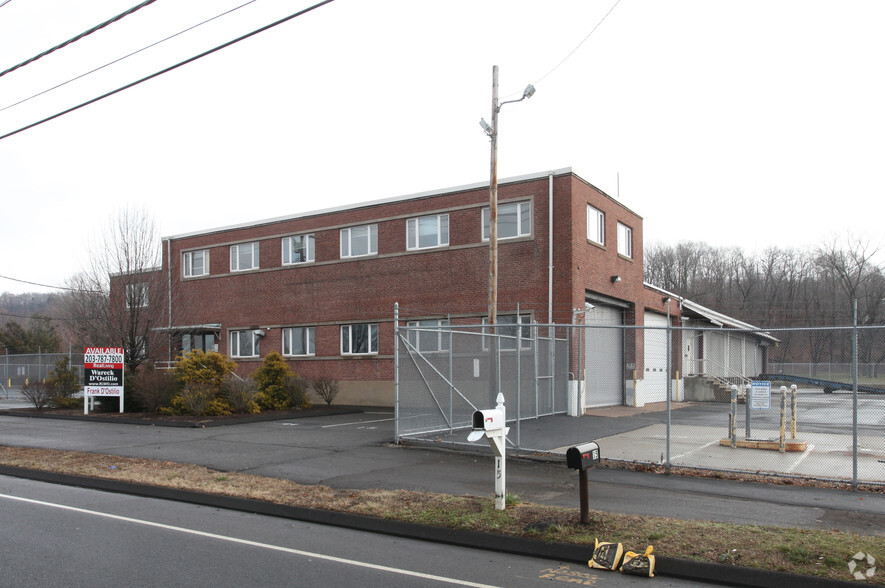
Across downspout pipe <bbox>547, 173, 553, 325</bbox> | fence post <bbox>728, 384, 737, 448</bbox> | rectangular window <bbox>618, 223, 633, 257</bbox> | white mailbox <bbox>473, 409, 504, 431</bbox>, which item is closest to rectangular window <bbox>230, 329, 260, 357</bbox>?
downspout pipe <bbox>547, 173, 553, 325</bbox>

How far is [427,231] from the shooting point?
26.3m

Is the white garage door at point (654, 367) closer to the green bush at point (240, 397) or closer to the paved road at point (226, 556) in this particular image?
the green bush at point (240, 397)

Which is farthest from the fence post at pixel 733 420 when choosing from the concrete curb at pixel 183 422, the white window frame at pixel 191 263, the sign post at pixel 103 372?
the white window frame at pixel 191 263

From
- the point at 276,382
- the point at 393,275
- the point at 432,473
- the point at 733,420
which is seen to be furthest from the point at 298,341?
the point at 733,420

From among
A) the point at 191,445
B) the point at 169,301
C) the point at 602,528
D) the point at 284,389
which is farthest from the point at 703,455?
the point at 169,301

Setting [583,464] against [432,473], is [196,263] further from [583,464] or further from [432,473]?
[583,464]

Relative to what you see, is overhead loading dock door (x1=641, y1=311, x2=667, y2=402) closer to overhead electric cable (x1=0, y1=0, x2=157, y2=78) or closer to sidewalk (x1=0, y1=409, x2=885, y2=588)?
sidewalk (x1=0, y1=409, x2=885, y2=588)

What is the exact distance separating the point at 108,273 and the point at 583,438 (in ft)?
62.8

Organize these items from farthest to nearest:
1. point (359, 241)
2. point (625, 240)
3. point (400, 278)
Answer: point (359, 241) → point (625, 240) → point (400, 278)

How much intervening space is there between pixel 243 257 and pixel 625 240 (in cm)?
1704

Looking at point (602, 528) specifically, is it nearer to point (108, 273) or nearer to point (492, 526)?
point (492, 526)

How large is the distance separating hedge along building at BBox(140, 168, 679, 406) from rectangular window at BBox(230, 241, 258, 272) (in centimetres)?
7

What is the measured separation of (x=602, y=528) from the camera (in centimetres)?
731

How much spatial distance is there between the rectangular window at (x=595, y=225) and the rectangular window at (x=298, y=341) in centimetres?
1256
